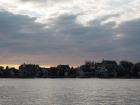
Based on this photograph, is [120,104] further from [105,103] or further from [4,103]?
[4,103]

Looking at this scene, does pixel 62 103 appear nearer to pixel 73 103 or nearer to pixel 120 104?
pixel 73 103

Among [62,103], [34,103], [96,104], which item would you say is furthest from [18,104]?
[96,104]

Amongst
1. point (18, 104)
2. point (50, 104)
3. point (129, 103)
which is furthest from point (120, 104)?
point (18, 104)

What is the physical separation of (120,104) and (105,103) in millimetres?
2952

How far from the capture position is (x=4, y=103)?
71.5m

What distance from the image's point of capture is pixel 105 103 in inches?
2790

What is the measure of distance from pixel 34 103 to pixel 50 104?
3.81m

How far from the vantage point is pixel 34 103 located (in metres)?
70.8

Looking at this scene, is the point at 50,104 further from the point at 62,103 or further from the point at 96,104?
the point at 96,104

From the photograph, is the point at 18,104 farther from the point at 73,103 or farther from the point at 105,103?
the point at 105,103

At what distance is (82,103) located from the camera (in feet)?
233

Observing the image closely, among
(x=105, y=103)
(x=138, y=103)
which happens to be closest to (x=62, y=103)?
(x=105, y=103)

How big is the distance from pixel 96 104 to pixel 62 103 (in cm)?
607

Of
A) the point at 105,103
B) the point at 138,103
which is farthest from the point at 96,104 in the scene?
the point at 138,103
